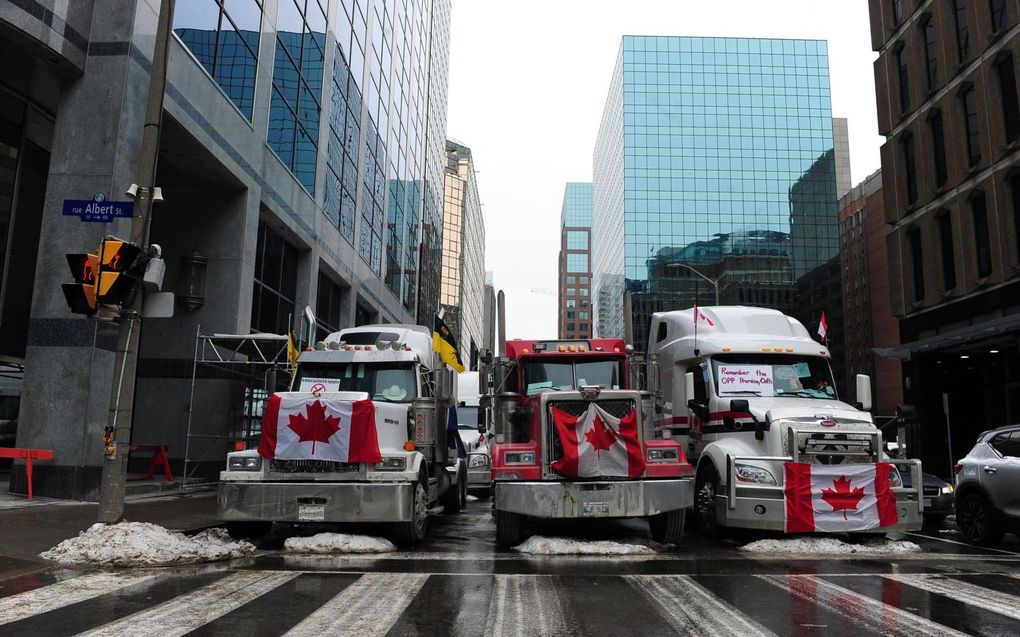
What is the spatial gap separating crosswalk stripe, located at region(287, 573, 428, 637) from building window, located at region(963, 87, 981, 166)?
25.8m

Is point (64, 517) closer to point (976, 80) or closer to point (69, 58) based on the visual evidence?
point (69, 58)

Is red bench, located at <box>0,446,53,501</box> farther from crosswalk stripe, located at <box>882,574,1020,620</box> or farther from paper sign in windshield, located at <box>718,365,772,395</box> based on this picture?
crosswalk stripe, located at <box>882,574,1020,620</box>

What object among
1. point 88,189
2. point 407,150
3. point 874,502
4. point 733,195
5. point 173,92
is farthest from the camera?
point 733,195

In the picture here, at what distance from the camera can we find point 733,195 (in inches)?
3711

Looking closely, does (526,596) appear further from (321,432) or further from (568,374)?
(568,374)

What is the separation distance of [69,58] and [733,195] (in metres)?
89.5

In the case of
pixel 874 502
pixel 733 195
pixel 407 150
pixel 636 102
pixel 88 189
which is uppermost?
pixel 636 102

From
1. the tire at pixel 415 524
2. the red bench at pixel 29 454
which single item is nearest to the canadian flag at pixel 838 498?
the tire at pixel 415 524

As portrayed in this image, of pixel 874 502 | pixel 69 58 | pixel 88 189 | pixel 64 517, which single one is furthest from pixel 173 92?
pixel 874 502

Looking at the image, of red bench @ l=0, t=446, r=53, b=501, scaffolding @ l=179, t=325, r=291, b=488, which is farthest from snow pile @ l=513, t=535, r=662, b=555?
scaffolding @ l=179, t=325, r=291, b=488

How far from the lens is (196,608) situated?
5.95m

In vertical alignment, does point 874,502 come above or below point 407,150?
below

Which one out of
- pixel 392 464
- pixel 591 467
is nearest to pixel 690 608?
pixel 591 467

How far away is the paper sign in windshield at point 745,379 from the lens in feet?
38.1
